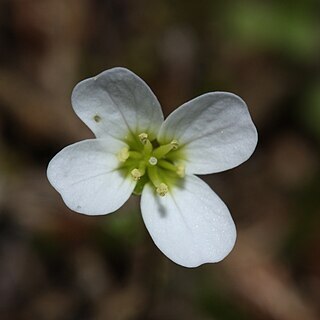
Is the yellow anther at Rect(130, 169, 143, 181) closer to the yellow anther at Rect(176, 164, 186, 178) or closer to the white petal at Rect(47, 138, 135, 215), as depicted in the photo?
the white petal at Rect(47, 138, 135, 215)

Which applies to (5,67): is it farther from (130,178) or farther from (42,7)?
(130,178)

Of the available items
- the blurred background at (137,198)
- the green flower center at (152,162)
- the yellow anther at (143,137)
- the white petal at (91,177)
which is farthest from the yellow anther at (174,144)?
the blurred background at (137,198)

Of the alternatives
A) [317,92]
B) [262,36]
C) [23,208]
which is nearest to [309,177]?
[317,92]

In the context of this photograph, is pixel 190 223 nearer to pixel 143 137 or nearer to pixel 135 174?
pixel 135 174

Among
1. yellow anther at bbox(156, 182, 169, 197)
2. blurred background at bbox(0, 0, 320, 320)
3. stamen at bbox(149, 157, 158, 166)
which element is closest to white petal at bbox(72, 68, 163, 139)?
stamen at bbox(149, 157, 158, 166)

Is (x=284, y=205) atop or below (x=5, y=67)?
below

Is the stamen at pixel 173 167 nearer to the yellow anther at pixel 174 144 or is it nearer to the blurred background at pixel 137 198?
the yellow anther at pixel 174 144

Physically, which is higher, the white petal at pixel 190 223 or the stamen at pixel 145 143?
the stamen at pixel 145 143
